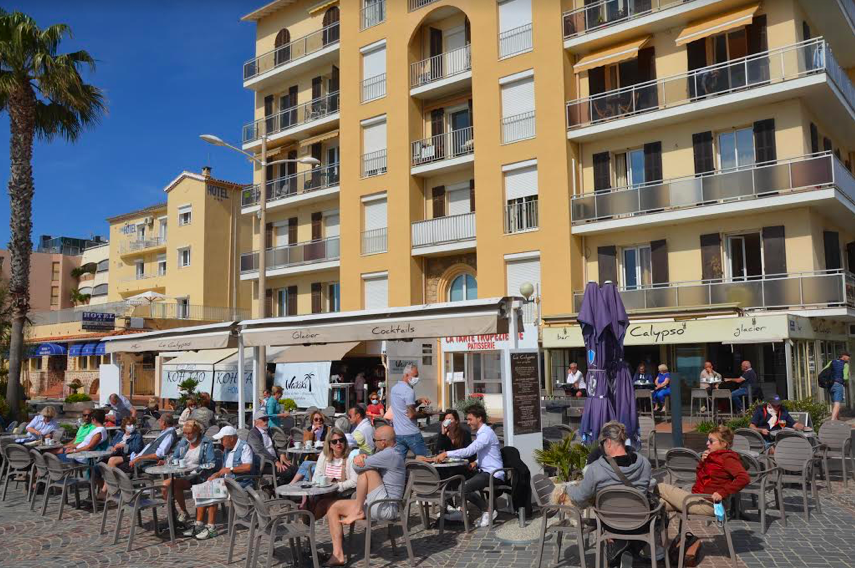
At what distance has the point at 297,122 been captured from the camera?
3466cm

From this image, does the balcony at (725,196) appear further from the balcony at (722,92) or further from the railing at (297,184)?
the railing at (297,184)

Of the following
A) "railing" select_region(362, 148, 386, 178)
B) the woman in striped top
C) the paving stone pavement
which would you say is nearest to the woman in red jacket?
the paving stone pavement

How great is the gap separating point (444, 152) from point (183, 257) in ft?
82.0

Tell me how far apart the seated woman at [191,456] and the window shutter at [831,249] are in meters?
19.6

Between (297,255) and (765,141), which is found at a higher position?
(765,141)

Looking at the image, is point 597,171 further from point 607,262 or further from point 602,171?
point 607,262

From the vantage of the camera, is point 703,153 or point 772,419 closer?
point 772,419

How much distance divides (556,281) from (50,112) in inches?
636

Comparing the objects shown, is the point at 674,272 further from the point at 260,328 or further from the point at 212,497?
the point at 212,497

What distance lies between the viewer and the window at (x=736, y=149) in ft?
73.8

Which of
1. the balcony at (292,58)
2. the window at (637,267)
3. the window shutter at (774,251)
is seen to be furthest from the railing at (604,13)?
the balcony at (292,58)

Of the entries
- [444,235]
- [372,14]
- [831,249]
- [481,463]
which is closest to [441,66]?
[372,14]

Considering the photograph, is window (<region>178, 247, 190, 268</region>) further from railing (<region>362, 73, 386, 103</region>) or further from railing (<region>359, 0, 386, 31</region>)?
railing (<region>359, 0, 386, 31</region>)

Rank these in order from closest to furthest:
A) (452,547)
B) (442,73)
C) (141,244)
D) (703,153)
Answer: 1. (452,547)
2. (703,153)
3. (442,73)
4. (141,244)
